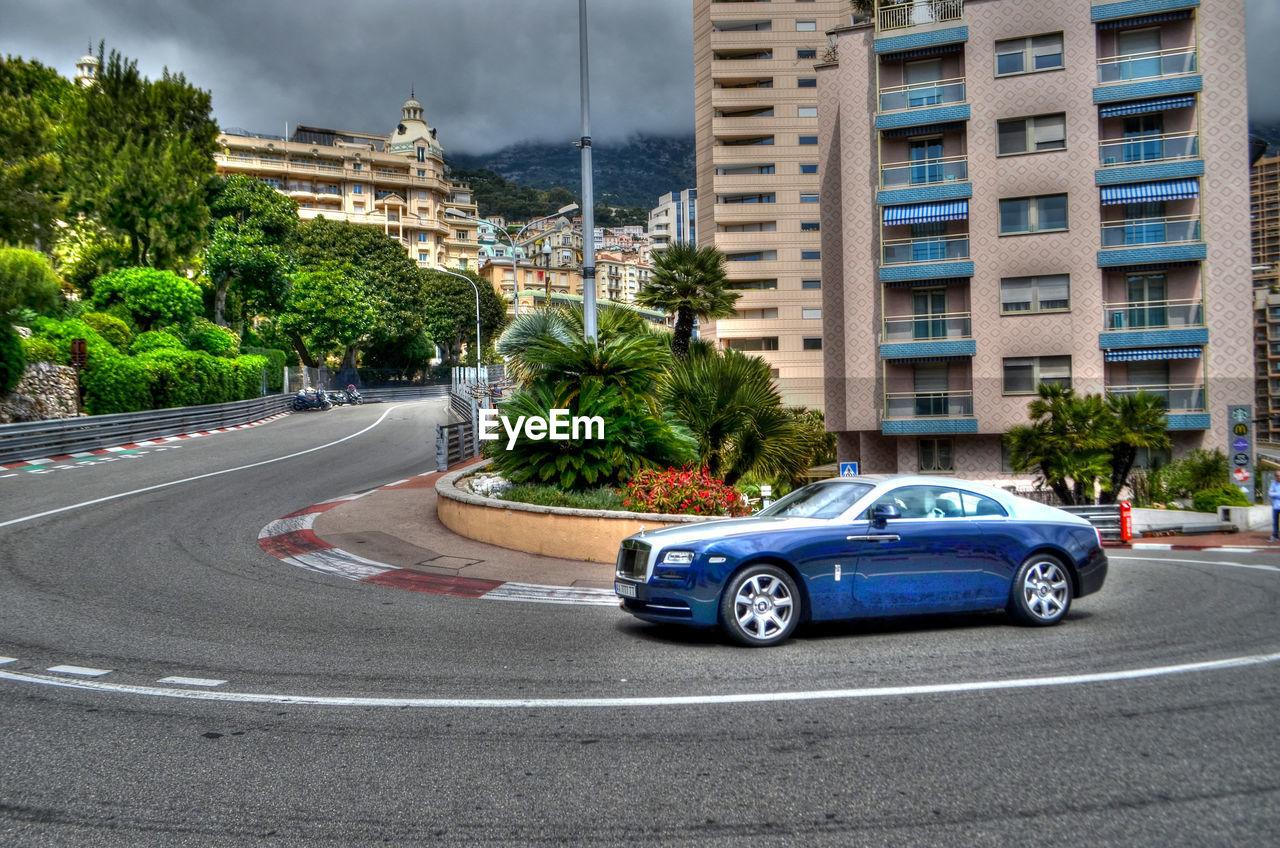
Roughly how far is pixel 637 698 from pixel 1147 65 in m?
34.1

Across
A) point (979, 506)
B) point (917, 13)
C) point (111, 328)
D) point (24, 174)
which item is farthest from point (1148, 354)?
point (111, 328)

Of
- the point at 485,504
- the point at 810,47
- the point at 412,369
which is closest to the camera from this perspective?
the point at 485,504

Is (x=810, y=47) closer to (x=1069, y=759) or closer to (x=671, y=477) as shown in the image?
(x=671, y=477)

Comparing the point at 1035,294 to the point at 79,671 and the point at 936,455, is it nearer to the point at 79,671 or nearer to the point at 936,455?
the point at 936,455

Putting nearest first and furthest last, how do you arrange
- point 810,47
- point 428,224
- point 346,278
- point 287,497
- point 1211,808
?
point 1211,808 → point 287,497 → point 810,47 → point 346,278 → point 428,224

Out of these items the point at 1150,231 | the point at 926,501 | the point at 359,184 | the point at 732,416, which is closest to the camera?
the point at 926,501

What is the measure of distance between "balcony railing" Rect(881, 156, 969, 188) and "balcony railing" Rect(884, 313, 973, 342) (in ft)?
16.2

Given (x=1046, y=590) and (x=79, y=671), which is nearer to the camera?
(x=79, y=671)

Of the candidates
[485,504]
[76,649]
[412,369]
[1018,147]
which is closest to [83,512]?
[485,504]

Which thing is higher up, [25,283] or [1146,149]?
[1146,149]

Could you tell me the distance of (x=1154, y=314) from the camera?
31312 mm

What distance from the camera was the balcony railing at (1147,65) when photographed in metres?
31.0

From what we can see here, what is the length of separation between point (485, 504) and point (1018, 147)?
89.7 ft

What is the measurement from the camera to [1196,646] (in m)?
7.12
